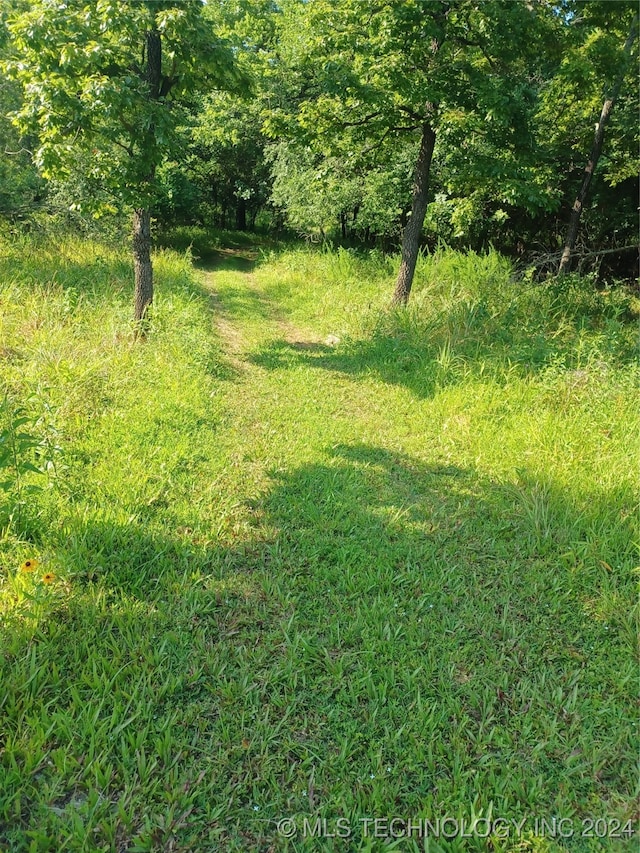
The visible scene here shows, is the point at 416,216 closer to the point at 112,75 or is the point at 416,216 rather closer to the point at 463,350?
the point at 463,350

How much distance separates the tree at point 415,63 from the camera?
6.30 metres

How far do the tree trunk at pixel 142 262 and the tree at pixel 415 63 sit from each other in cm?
259

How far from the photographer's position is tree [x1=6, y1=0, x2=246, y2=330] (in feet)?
15.7

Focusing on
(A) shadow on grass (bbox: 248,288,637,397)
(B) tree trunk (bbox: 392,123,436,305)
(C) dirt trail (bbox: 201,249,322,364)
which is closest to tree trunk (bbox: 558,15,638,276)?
(A) shadow on grass (bbox: 248,288,637,397)

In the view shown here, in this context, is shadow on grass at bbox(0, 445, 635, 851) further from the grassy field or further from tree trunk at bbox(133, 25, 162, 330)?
tree trunk at bbox(133, 25, 162, 330)

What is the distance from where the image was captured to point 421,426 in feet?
16.6

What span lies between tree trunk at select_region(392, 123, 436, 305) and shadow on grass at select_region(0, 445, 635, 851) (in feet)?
19.2

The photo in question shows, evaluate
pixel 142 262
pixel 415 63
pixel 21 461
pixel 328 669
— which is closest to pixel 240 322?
pixel 142 262

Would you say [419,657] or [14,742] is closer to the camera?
[14,742]

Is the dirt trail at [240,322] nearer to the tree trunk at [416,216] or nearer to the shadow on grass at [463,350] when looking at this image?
the shadow on grass at [463,350]

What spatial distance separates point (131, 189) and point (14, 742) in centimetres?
554

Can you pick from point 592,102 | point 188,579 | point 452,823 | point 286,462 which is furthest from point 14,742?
point 592,102

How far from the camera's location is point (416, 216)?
8289 mm

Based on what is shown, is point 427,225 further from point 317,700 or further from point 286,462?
point 317,700
